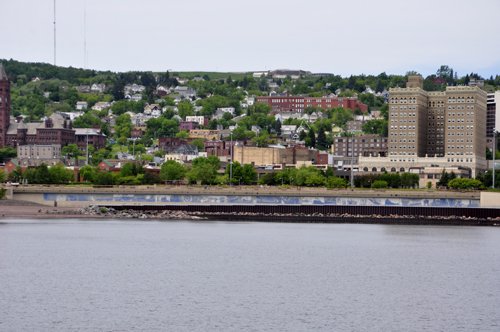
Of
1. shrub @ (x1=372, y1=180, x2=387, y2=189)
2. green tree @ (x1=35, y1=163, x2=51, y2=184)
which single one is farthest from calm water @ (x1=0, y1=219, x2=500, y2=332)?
green tree @ (x1=35, y1=163, x2=51, y2=184)

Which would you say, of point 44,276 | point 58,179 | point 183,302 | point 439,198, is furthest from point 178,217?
point 183,302

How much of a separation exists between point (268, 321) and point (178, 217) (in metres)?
76.9

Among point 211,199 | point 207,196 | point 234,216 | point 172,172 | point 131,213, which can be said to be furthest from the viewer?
point 172,172

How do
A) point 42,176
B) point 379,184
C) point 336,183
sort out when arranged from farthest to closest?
point 42,176 → point 379,184 → point 336,183

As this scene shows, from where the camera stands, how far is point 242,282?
50.4m

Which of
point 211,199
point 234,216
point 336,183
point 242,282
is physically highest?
point 336,183

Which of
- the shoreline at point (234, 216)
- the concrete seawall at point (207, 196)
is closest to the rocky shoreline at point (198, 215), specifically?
the shoreline at point (234, 216)

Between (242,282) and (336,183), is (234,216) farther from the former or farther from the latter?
(242,282)

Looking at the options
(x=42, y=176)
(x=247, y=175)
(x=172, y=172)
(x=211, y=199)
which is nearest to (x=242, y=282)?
(x=211, y=199)

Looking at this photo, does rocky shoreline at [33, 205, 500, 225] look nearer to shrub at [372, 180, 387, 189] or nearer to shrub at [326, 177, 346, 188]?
shrub at [326, 177, 346, 188]

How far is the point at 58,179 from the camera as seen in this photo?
521 ft

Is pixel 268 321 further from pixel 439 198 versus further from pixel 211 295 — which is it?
pixel 439 198

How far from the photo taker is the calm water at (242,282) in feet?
128

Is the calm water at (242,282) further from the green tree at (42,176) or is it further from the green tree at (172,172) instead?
the green tree at (172,172)
